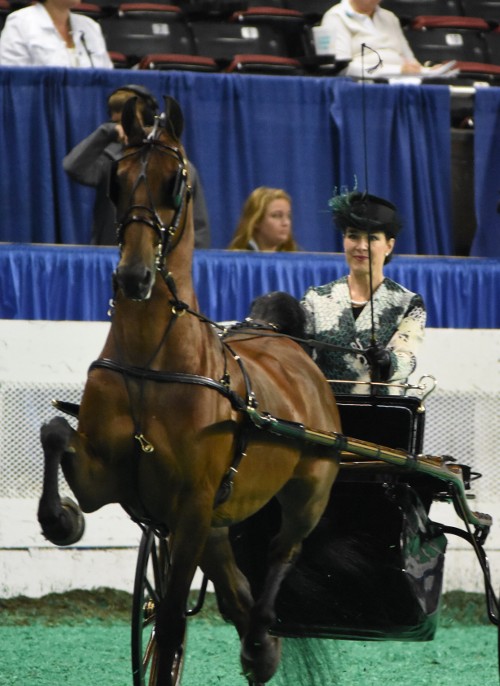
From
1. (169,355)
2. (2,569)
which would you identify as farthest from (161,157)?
(2,569)

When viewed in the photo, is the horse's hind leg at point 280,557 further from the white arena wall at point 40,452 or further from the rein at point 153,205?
the white arena wall at point 40,452

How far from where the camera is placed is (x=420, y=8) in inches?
401

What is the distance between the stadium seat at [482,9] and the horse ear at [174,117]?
7.42 m

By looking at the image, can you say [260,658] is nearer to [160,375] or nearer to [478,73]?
[160,375]

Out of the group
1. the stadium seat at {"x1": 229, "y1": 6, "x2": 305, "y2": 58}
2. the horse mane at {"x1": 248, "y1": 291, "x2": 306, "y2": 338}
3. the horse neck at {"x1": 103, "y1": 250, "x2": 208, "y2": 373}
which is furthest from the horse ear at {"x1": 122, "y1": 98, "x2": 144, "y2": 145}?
the stadium seat at {"x1": 229, "y1": 6, "x2": 305, "y2": 58}

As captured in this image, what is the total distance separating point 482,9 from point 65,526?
809 cm

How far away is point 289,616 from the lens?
4.16 meters

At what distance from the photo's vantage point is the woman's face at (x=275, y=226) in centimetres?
698

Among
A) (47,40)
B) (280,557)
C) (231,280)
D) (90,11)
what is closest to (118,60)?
(90,11)

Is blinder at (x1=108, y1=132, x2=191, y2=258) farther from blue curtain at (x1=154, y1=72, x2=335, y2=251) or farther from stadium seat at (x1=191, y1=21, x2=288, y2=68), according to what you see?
stadium seat at (x1=191, y1=21, x2=288, y2=68)

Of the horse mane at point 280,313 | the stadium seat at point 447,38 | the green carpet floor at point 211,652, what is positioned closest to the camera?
the horse mane at point 280,313

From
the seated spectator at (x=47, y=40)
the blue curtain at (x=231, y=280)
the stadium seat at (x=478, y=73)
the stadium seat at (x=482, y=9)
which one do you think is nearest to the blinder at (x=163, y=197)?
the blue curtain at (x=231, y=280)

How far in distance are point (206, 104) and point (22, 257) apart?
1765 mm

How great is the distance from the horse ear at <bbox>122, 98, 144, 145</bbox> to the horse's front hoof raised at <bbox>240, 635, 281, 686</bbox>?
5.17 feet
